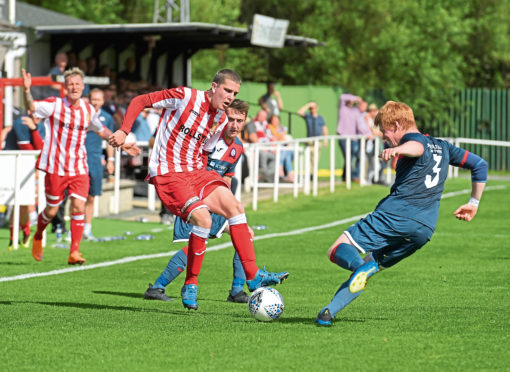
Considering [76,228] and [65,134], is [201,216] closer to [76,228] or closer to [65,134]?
[76,228]

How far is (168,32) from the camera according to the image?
2556 cm

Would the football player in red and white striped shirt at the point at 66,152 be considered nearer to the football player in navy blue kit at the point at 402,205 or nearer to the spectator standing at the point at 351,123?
the football player in navy blue kit at the point at 402,205

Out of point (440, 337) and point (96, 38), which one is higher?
point (96, 38)

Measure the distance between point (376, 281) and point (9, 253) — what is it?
16.6 feet

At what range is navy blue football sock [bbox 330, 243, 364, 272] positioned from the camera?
26.0 ft

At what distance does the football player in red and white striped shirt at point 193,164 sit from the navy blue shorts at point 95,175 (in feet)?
21.1

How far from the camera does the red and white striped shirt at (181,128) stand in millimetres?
9062

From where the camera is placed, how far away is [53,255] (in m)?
13.9

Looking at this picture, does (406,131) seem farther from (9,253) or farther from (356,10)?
(356,10)

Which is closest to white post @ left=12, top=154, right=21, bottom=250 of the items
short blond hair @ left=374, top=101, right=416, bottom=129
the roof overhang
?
short blond hair @ left=374, top=101, right=416, bottom=129

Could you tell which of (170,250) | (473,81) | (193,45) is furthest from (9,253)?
(473,81)

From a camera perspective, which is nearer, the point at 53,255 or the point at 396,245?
the point at 396,245

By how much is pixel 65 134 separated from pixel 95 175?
2989 mm

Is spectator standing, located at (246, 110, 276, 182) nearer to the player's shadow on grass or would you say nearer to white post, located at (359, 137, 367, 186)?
white post, located at (359, 137, 367, 186)
